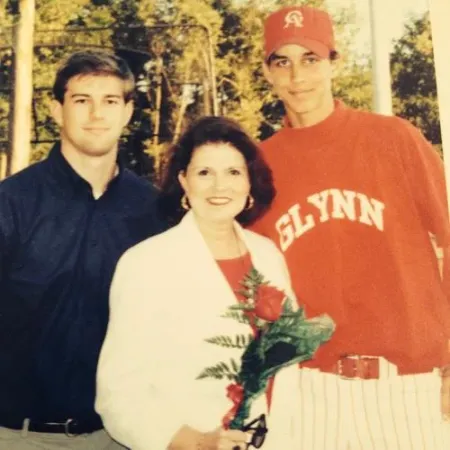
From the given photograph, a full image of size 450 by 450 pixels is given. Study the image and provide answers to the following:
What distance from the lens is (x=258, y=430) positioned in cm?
128

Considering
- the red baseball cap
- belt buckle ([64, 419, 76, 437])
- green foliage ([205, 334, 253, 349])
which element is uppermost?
the red baseball cap

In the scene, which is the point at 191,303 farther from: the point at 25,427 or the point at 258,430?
the point at 25,427

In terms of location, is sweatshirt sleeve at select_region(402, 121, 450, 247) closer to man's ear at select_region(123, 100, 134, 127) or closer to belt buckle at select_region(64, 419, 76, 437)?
man's ear at select_region(123, 100, 134, 127)

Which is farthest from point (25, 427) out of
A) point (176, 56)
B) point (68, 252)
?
point (176, 56)

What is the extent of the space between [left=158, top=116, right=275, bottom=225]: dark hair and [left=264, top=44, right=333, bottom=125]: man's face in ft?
0.41

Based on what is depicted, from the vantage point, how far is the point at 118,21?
1433 millimetres

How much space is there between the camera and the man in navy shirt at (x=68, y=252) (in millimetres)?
1271

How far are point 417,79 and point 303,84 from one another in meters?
0.27

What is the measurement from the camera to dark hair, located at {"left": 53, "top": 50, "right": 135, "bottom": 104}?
1.38 meters

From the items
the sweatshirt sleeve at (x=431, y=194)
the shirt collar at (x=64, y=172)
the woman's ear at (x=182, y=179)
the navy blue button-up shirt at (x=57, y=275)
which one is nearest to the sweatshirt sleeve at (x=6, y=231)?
the navy blue button-up shirt at (x=57, y=275)

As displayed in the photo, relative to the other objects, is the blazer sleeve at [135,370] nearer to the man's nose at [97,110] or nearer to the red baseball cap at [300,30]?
the man's nose at [97,110]

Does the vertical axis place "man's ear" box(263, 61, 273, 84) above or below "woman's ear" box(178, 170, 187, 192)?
above

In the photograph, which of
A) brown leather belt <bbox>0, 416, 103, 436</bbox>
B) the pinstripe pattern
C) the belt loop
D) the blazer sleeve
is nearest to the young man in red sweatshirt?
the pinstripe pattern

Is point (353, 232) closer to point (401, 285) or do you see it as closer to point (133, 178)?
point (401, 285)
